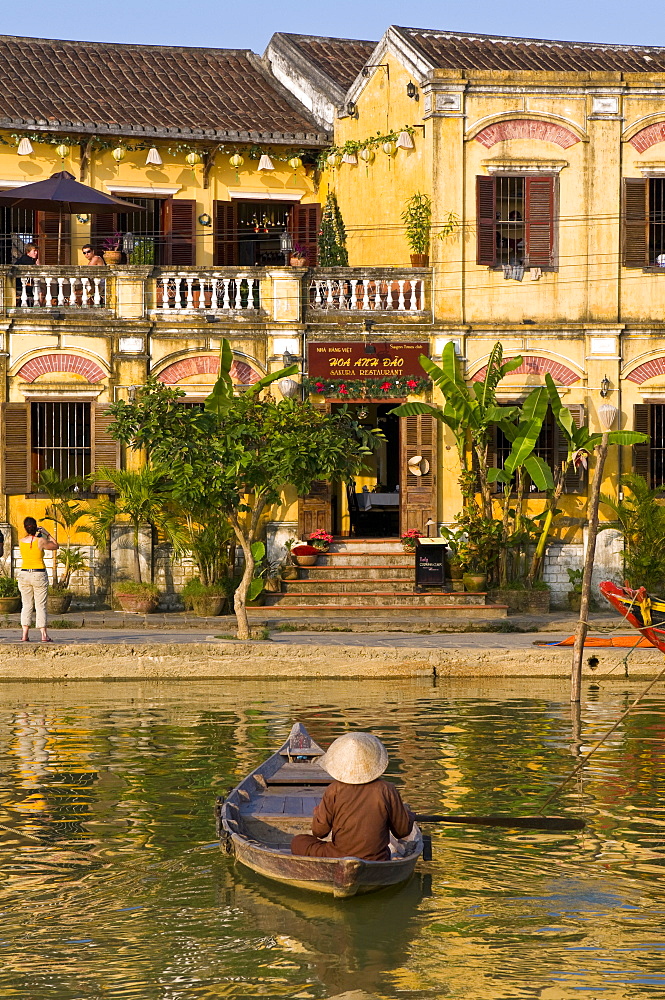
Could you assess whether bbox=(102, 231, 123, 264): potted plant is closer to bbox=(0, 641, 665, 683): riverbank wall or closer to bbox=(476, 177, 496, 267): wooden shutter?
bbox=(476, 177, 496, 267): wooden shutter

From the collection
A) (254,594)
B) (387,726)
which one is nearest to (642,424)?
(254,594)

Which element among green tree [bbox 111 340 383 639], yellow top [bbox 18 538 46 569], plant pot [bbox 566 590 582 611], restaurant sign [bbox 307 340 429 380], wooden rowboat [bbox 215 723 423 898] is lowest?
wooden rowboat [bbox 215 723 423 898]

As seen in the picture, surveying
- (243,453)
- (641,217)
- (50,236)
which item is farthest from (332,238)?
(243,453)

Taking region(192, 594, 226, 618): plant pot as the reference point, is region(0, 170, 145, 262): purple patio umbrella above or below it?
above

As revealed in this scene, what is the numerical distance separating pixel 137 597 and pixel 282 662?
4.86m

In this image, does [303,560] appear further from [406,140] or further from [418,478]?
[406,140]

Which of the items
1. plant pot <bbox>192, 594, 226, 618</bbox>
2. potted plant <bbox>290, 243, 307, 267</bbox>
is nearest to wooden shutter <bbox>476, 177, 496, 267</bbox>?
potted plant <bbox>290, 243, 307, 267</bbox>

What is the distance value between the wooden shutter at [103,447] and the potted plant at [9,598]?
2.16 metres

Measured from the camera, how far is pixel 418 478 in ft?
83.1

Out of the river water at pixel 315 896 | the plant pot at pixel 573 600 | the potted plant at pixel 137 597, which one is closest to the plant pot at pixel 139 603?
the potted plant at pixel 137 597

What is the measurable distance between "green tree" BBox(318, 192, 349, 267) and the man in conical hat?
59.2ft

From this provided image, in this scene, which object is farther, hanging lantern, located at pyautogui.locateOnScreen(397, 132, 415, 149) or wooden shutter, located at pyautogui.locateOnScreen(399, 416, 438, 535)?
hanging lantern, located at pyautogui.locateOnScreen(397, 132, 415, 149)

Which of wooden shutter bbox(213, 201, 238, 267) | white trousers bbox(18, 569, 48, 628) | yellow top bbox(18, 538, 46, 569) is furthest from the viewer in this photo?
wooden shutter bbox(213, 201, 238, 267)

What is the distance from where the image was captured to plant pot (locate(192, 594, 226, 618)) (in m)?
23.5
